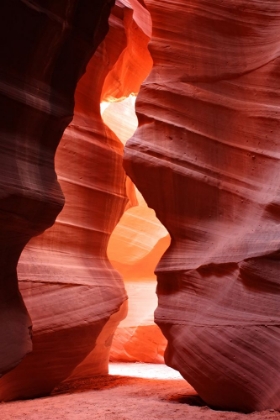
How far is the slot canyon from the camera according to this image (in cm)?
229

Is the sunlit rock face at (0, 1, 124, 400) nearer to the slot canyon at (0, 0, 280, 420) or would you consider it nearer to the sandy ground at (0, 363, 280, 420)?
the slot canyon at (0, 0, 280, 420)

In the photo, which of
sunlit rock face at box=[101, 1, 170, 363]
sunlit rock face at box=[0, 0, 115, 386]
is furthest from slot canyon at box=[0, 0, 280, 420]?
sunlit rock face at box=[101, 1, 170, 363]

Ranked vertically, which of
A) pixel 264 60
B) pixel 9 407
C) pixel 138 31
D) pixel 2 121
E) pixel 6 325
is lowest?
pixel 9 407

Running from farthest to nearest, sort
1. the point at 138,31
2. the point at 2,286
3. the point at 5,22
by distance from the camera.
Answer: the point at 138,31 < the point at 2,286 < the point at 5,22

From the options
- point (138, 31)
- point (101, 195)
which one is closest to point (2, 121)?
point (101, 195)

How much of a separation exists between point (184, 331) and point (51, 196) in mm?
1785

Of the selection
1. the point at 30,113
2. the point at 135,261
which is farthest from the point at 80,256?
the point at 135,261

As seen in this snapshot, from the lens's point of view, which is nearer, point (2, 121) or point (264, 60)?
point (2, 121)

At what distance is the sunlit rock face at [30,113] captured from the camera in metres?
2.00

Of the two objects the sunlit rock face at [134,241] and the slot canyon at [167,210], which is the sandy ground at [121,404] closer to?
the slot canyon at [167,210]

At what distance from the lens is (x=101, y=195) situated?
479 cm

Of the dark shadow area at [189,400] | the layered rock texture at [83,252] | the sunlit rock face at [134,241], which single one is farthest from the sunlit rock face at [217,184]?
the sunlit rock face at [134,241]

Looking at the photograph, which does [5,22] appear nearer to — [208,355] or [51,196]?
[51,196]

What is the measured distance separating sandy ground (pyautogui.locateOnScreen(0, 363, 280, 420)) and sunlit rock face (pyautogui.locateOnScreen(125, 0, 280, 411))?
23 centimetres
